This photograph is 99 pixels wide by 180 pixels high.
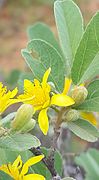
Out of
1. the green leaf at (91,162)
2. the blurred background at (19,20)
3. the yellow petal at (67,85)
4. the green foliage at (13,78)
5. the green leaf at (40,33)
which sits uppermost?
the yellow petal at (67,85)

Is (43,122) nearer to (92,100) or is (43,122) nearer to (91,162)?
(92,100)

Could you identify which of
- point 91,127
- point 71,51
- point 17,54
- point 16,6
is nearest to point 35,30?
point 71,51

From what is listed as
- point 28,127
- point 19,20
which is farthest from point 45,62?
point 19,20

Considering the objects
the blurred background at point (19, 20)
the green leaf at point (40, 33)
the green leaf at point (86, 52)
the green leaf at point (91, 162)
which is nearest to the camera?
the green leaf at point (86, 52)

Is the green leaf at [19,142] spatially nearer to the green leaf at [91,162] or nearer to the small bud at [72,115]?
the small bud at [72,115]

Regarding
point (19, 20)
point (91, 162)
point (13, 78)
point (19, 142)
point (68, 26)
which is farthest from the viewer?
point (19, 20)

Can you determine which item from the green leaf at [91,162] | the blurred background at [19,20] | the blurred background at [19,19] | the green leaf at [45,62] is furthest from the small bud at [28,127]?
the blurred background at [19,19]

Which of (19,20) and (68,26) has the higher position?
(68,26)

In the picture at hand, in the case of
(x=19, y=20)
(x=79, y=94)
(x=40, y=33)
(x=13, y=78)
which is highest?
(x=79, y=94)
